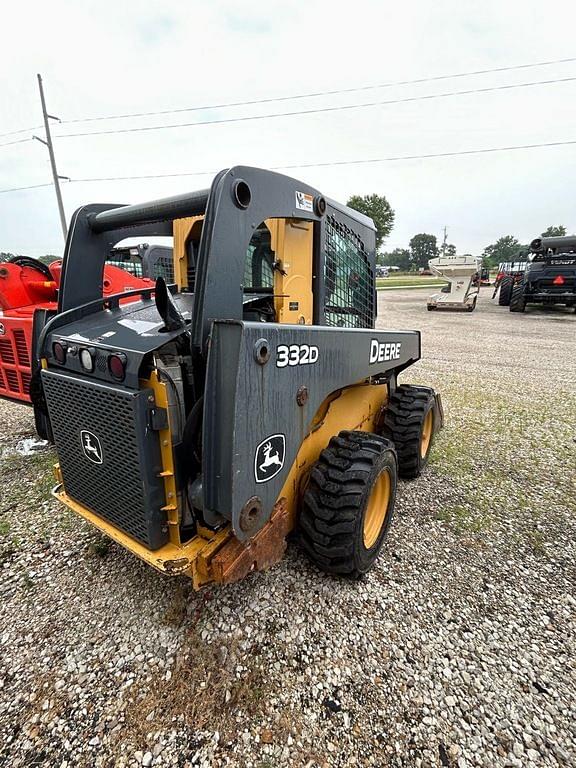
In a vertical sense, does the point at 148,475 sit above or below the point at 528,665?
above

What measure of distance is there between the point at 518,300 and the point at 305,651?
54.8 ft

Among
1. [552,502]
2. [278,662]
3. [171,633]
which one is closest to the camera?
[278,662]

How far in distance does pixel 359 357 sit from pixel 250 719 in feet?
5.78

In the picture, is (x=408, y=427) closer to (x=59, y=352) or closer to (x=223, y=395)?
(x=223, y=395)

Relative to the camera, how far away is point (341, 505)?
2.07 m

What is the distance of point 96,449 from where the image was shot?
190 centimetres

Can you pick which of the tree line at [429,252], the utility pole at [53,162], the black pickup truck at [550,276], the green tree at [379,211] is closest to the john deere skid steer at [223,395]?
the black pickup truck at [550,276]

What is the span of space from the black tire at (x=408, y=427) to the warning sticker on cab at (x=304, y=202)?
6.17 feet

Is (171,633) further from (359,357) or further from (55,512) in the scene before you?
(359,357)

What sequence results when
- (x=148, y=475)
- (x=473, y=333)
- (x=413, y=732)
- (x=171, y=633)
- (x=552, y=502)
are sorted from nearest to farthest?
(x=413, y=732) < (x=148, y=475) < (x=171, y=633) < (x=552, y=502) < (x=473, y=333)

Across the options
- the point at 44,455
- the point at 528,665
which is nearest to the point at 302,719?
the point at 528,665

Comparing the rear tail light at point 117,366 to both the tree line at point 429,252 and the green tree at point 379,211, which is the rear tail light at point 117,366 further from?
the tree line at point 429,252

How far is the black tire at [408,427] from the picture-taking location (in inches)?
129

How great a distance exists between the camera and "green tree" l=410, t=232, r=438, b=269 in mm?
95812
